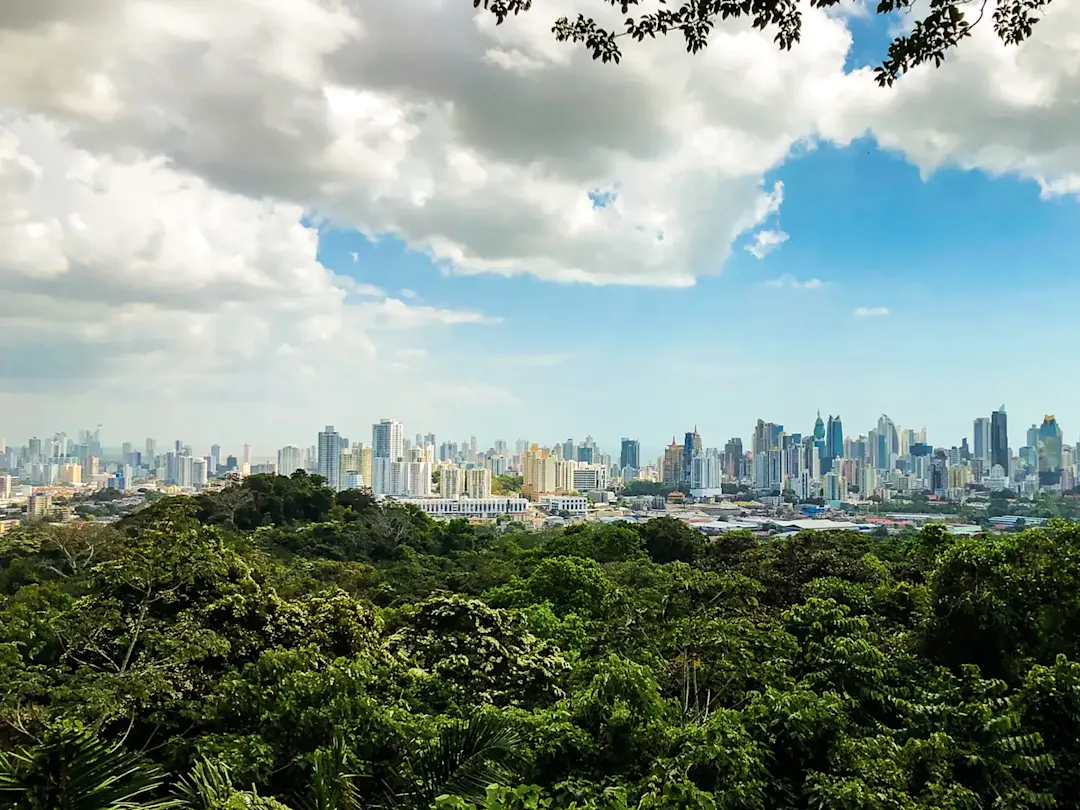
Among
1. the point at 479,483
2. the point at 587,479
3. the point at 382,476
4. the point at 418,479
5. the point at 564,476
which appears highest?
the point at 382,476

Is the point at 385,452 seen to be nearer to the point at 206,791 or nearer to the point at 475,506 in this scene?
the point at 475,506

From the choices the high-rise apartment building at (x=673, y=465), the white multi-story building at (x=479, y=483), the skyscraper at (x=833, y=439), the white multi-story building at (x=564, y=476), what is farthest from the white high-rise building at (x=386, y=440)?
the skyscraper at (x=833, y=439)

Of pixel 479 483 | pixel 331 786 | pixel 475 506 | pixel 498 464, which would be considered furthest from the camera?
pixel 498 464

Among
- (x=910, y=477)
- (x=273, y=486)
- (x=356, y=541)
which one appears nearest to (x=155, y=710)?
(x=356, y=541)

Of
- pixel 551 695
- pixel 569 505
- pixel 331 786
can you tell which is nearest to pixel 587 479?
pixel 569 505

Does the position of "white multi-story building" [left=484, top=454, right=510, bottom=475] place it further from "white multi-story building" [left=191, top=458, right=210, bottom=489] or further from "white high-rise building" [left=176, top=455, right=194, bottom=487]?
"white high-rise building" [left=176, top=455, right=194, bottom=487]
